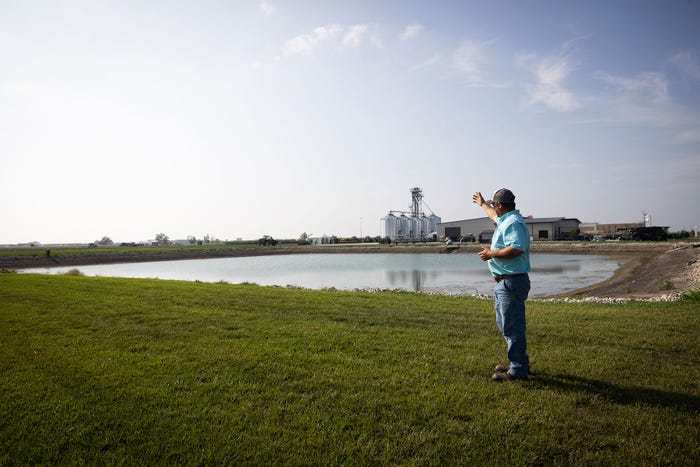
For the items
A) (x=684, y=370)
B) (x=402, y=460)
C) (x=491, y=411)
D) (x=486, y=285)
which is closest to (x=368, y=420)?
(x=402, y=460)

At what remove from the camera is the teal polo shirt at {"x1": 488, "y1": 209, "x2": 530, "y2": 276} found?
4805 millimetres

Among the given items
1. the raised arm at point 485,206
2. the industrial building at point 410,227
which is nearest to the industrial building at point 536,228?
the industrial building at point 410,227

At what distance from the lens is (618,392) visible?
4.53 m

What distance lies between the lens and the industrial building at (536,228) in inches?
3353

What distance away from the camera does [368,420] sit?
3.83 metres

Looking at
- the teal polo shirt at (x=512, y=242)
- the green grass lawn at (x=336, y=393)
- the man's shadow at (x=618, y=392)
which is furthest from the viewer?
the teal polo shirt at (x=512, y=242)

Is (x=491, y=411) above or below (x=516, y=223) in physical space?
below

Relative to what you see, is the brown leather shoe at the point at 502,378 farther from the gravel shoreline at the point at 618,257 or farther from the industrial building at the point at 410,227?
the industrial building at the point at 410,227

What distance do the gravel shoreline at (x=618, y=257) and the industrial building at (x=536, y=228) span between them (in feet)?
53.0

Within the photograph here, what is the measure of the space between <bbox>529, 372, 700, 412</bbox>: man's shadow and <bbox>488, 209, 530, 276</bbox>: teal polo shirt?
146cm

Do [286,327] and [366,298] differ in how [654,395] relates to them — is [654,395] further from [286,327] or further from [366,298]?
[366,298]

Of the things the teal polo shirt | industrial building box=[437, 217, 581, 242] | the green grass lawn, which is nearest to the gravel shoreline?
the green grass lawn

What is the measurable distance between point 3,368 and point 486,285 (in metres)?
24.7

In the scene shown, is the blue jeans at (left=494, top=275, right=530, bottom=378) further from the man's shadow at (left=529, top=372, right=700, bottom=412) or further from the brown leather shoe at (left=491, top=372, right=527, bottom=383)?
the man's shadow at (left=529, top=372, right=700, bottom=412)
